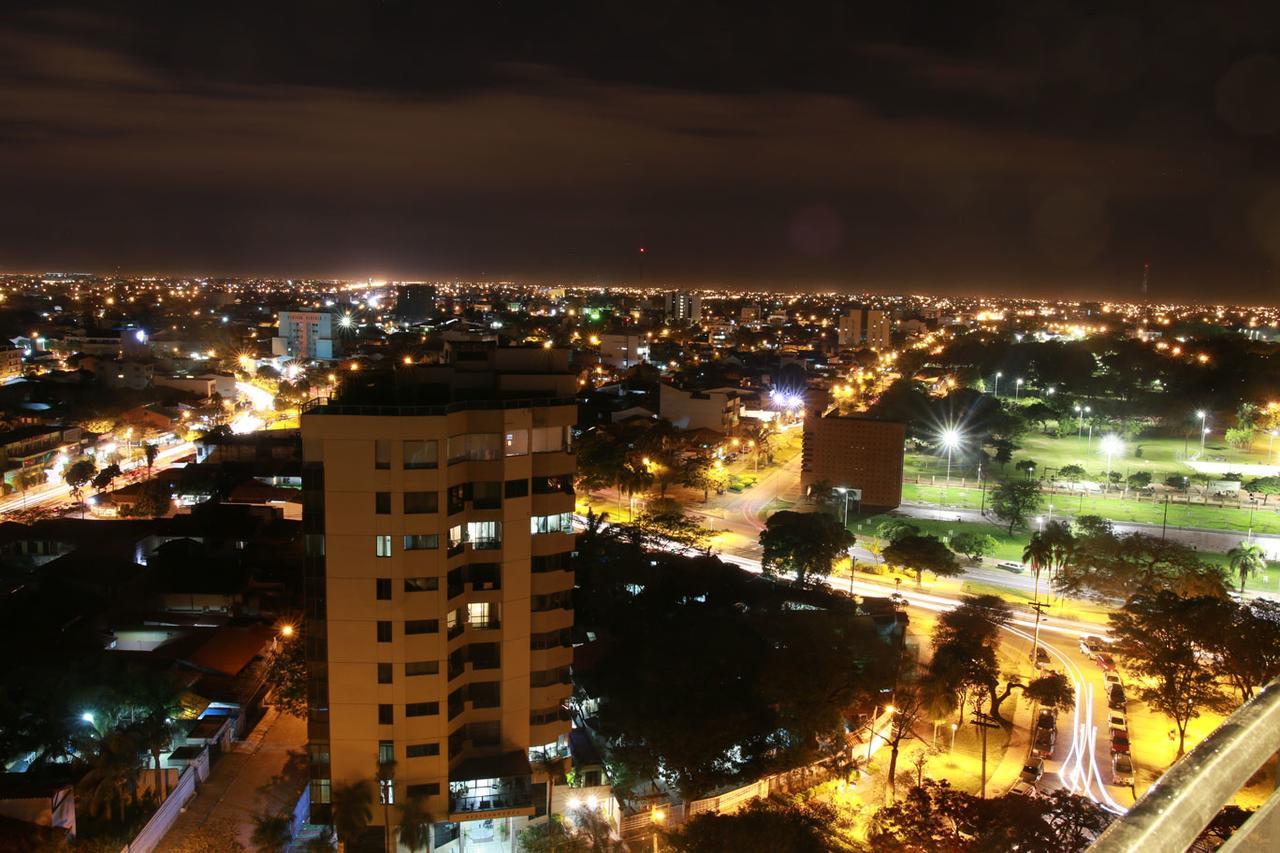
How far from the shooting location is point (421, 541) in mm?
6961

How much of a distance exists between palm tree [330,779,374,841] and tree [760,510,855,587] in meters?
7.83

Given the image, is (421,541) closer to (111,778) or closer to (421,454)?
(421,454)

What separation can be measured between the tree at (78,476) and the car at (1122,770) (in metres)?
17.7

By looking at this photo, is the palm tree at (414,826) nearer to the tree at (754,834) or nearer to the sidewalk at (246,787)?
the sidewalk at (246,787)

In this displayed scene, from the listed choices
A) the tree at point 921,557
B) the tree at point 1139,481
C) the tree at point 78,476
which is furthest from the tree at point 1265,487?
the tree at point 78,476

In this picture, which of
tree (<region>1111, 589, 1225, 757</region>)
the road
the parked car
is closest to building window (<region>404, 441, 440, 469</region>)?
the parked car

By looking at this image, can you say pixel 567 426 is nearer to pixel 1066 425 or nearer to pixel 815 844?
pixel 815 844

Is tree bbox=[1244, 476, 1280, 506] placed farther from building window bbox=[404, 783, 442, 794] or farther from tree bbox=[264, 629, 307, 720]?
tree bbox=[264, 629, 307, 720]

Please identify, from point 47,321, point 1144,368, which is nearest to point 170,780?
point 1144,368

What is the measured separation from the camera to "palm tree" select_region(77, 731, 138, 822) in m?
7.11

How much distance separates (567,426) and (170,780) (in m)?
4.58

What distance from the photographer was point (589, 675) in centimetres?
966

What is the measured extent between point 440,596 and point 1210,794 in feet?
22.1

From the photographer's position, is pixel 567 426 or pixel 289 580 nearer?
pixel 567 426
